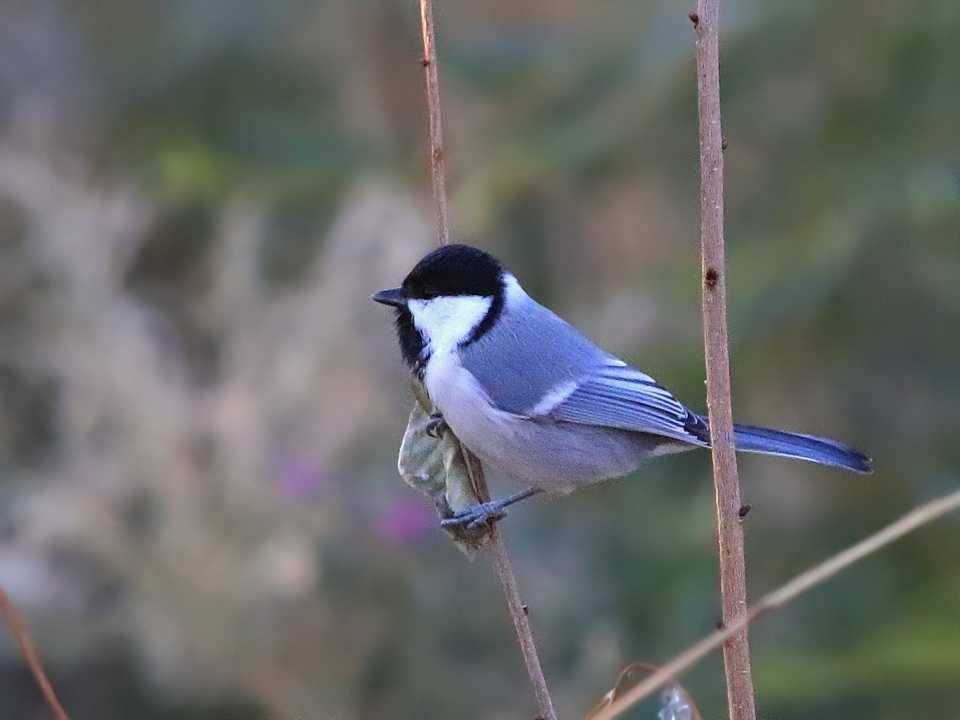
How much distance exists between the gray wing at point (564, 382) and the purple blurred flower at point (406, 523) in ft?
2.28

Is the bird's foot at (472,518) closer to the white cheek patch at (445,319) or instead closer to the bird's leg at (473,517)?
the bird's leg at (473,517)

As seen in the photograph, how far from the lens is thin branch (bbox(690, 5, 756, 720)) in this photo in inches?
38.8

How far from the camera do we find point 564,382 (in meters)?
1.78

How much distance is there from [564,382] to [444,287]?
0.21 meters

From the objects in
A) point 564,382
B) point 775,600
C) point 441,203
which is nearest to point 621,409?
point 564,382

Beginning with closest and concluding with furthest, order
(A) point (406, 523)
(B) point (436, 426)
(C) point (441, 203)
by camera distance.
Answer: (C) point (441, 203) < (B) point (436, 426) < (A) point (406, 523)

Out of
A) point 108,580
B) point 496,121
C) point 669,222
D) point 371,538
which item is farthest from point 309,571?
point 669,222

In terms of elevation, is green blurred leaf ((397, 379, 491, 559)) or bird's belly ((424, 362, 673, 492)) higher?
green blurred leaf ((397, 379, 491, 559))

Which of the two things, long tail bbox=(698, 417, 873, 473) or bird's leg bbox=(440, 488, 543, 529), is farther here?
long tail bbox=(698, 417, 873, 473)

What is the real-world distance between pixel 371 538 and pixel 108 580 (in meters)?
0.56

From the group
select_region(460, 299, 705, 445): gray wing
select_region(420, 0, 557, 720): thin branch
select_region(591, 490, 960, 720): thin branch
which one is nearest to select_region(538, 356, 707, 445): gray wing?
select_region(460, 299, 705, 445): gray wing

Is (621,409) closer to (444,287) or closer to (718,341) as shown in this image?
Answer: (444,287)

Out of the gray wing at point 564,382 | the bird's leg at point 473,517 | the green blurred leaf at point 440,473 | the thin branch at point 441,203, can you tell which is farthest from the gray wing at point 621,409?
the thin branch at point 441,203

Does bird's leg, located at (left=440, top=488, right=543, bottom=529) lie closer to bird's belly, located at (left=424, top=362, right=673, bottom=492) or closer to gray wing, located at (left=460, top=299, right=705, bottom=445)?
bird's belly, located at (left=424, top=362, right=673, bottom=492)
